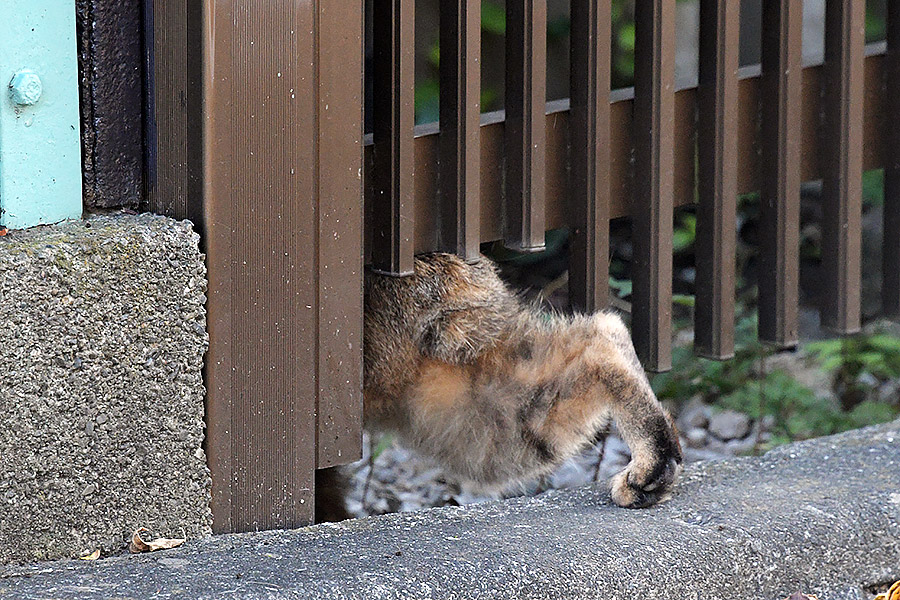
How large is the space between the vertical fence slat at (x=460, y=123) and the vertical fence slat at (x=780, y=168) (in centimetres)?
84

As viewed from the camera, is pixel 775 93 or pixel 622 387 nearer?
pixel 622 387

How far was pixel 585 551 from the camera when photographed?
205 cm

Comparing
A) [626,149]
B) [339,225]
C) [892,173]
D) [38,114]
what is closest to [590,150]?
[626,149]

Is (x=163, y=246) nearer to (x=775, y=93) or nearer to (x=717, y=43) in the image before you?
(x=717, y=43)

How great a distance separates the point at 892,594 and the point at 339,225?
1.37 meters

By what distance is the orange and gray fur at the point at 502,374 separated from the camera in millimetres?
2406

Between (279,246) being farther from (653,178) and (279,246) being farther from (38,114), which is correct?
(653,178)

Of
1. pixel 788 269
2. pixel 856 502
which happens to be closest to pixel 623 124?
pixel 788 269

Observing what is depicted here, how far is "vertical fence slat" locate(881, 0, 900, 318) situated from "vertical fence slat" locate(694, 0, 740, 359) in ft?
2.01

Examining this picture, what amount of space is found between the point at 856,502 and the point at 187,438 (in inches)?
56.0

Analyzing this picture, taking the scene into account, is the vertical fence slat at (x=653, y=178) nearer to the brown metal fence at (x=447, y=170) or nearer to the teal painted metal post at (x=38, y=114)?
the brown metal fence at (x=447, y=170)

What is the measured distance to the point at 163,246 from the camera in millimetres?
1912

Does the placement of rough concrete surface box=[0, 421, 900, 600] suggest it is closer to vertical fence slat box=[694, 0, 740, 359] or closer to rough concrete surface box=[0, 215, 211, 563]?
rough concrete surface box=[0, 215, 211, 563]

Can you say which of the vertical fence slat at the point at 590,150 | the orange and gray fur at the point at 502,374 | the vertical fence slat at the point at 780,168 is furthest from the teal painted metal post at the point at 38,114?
the vertical fence slat at the point at 780,168
